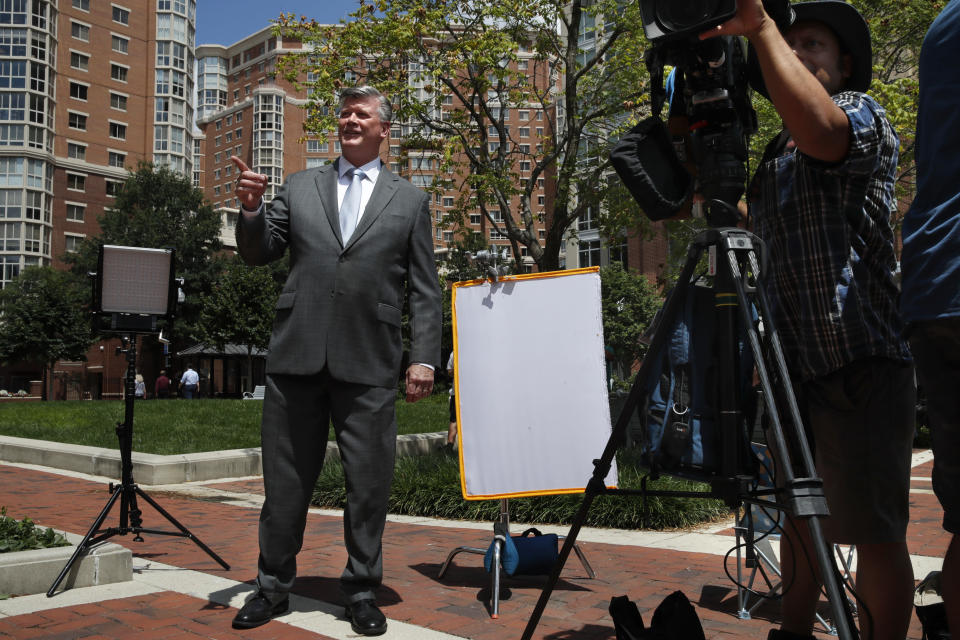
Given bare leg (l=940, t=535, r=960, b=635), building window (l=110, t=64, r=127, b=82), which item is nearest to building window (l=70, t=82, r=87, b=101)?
building window (l=110, t=64, r=127, b=82)

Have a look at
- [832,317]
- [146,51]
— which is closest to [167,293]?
[832,317]

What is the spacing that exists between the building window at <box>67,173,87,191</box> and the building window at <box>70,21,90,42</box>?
37.6ft

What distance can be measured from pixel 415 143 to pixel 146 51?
6699 centimetres

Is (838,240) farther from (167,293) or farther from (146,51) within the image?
(146,51)

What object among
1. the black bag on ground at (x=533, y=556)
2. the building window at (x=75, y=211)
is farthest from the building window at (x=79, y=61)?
the black bag on ground at (x=533, y=556)

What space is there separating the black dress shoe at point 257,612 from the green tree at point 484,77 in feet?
27.5

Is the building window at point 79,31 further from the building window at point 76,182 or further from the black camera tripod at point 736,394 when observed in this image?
the black camera tripod at point 736,394

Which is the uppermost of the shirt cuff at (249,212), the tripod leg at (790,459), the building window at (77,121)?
the building window at (77,121)

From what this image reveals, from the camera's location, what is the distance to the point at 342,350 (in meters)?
3.41

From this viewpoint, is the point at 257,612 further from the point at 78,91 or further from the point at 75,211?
the point at 78,91

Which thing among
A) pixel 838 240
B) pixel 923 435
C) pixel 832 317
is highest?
pixel 838 240

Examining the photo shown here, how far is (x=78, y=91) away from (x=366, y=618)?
71.7 meters

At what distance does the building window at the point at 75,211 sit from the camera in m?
63.2

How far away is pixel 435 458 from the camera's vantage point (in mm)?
8570
